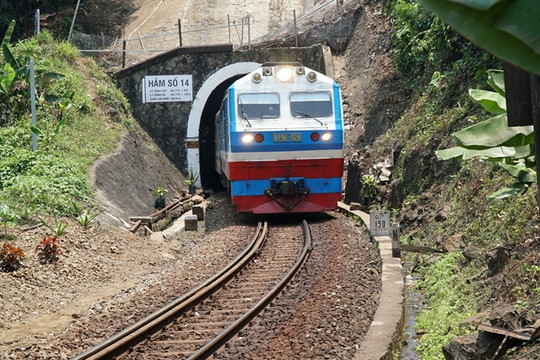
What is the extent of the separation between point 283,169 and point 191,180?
9403 millimetres

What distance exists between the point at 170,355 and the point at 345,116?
Result: 652 inches

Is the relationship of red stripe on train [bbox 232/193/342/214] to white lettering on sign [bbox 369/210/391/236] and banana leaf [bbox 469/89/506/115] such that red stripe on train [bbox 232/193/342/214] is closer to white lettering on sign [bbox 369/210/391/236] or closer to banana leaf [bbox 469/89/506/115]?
white lettering on sign [bbox 369/210/391/236]

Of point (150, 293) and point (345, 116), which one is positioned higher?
point (345, 116)

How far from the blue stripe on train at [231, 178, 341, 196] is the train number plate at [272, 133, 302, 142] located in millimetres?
827

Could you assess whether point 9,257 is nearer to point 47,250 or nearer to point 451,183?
point 47,250

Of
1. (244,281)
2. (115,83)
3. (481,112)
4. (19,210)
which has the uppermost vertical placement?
(115,83)

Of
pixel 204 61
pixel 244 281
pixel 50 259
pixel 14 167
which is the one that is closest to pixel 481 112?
pixel 244 281

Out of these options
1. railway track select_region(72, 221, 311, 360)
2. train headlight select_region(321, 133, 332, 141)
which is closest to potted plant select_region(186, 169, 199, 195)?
train headlight select_region(321, 133, 332, 141)

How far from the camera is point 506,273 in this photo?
281 inches

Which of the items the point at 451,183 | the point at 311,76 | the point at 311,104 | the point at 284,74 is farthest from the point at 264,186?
the point at 451,183

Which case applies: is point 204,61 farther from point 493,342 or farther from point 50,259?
point 493,342

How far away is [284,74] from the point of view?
15406 millimetres

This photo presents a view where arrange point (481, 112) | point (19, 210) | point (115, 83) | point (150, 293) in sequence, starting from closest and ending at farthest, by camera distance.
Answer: point (150, 293), point (19, 210), point (481, 112), point (115, 83)

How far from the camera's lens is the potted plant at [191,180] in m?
23.4
